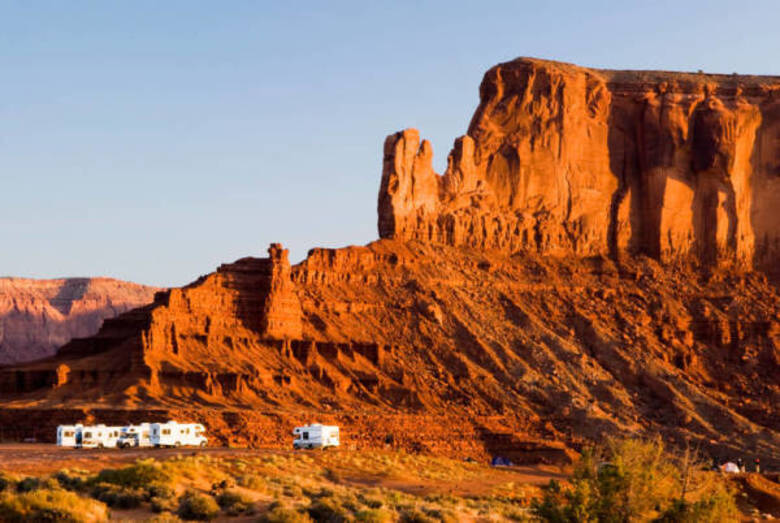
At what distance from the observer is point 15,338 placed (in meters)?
179

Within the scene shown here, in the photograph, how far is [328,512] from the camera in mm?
43781

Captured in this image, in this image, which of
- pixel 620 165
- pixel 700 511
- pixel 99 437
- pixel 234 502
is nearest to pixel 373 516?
pixel 234 502

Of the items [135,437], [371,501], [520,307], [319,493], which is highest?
[520,307]

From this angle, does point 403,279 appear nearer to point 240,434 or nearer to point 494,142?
point 494,142

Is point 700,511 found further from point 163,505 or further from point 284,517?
point 163,505

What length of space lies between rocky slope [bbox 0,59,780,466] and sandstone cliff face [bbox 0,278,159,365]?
247 feet

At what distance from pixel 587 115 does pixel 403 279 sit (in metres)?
28.6

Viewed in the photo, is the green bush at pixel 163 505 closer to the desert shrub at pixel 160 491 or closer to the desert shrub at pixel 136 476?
the desert shrub at pixel 160 491

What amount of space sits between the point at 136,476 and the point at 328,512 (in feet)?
23.8

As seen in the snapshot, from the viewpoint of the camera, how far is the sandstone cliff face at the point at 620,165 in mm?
120938

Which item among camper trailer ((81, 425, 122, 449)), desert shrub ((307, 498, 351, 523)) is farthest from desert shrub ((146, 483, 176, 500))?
camper trailer ((81, 425, 122, 449))

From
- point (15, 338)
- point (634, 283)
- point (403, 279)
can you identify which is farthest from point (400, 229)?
point (15, 338)

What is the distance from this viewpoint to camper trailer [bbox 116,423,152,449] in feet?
232

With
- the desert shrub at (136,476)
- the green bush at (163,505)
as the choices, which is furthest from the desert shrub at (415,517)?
the desert shrub at (136,476)
